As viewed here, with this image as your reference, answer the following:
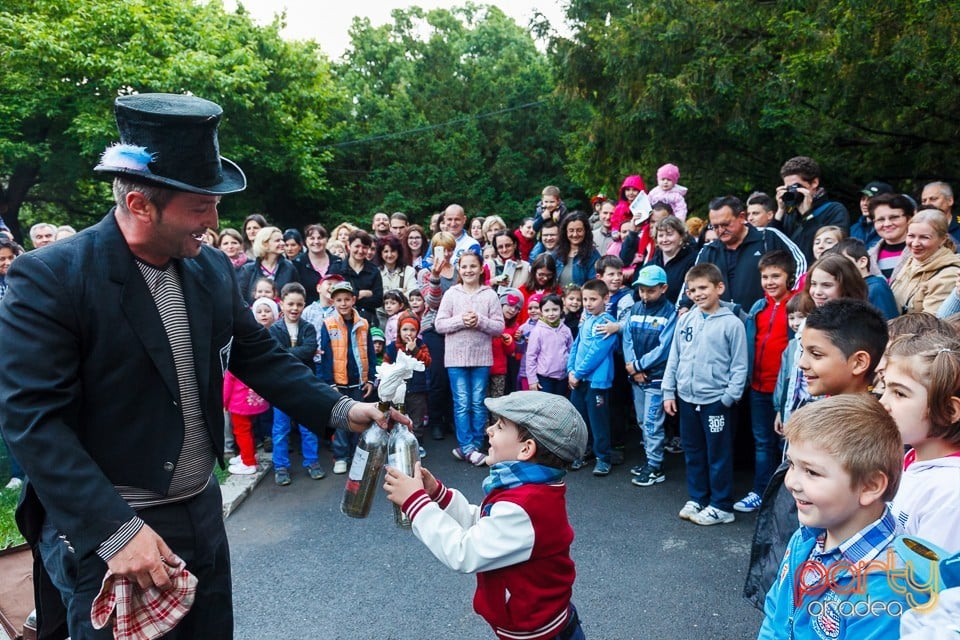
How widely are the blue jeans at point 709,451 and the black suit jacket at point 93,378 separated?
348 centimetres

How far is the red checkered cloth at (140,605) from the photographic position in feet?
5.71

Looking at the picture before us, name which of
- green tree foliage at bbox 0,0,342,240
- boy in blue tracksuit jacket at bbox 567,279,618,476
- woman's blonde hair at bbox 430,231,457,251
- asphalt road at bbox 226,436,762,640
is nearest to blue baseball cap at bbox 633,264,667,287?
boy in blue tracksuit jacket at bbox 567,279,618,476

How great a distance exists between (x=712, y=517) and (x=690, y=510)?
0.50 feet

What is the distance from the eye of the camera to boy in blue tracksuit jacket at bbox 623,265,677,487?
5172 mm

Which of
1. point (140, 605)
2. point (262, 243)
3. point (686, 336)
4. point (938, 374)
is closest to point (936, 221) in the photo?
point (686, 336)

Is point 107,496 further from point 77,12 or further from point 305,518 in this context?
point 77,12

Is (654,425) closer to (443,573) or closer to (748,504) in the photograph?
(748,504)

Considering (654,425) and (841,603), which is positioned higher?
(841,603)

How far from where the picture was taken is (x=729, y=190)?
9.57 metres

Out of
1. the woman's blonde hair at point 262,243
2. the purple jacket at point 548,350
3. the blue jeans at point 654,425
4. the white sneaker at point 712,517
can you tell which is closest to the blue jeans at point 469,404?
the purple jacket at point 548,350

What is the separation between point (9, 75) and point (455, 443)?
49.9 feet

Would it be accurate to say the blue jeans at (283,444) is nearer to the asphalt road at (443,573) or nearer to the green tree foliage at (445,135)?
the asphalt road at (443,573)

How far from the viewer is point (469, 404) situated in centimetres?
596

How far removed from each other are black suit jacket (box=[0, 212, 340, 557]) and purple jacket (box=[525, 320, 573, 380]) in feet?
13.0
